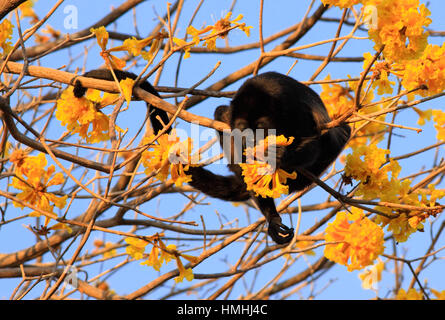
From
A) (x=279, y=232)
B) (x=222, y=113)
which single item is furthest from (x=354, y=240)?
(x=222, y=113)

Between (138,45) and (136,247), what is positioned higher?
(138,45)

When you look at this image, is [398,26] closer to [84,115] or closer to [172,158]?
[172,158]

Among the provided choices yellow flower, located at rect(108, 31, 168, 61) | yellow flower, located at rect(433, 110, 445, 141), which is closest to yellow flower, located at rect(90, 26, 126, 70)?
yellow flower, located at rect(108, 31, 168, 61)

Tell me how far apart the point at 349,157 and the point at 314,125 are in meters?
0.79

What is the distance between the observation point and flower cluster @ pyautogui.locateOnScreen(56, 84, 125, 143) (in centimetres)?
275

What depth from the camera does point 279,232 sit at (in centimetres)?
346

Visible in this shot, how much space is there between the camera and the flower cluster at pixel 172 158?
2.43 metres

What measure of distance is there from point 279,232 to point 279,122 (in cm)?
73

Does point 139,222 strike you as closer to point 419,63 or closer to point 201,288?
point 201,288

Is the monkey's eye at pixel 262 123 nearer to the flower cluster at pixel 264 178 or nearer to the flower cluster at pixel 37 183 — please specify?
the flower cluster at pixel 264 178

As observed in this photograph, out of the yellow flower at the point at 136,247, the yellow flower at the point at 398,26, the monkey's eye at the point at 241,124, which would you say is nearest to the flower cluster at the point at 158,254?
the yellow flower at the point at 136,247

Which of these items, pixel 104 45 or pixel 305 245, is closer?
pixel 104 45

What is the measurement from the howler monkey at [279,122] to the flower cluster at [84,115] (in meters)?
0.54

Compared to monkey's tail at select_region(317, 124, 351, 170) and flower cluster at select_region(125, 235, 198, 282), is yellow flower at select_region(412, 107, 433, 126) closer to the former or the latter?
monkey's tail at select_region(317, 124, 351, 170)
